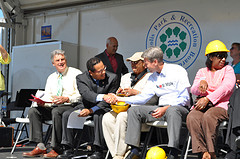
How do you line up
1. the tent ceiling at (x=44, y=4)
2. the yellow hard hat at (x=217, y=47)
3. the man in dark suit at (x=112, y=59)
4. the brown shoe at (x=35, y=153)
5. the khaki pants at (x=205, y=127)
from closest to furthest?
the khaki pants at (x=205, y=127)
the yellow hard hat at (x=217, y=47)
the brown shoe at (x=35, y=153)
the man in dark suit at (x=112, y=59)
the tent ceiling at (x=44, y=4)

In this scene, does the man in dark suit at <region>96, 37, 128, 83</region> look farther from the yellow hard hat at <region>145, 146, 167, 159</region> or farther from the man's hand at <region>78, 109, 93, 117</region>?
the yellow hard hat at <region>145, 146, 167, 159</region>

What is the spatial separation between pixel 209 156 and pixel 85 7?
5.50 metres

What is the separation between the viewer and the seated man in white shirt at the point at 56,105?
16.8 feet

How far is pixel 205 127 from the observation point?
12.4ft

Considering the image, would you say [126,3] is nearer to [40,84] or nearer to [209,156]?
[40,84]

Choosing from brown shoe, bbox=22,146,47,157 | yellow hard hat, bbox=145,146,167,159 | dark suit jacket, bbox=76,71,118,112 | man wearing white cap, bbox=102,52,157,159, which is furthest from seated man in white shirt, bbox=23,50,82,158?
yellow hard hat, bbox=145,146,167,159

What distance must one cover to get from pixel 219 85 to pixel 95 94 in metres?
1.57

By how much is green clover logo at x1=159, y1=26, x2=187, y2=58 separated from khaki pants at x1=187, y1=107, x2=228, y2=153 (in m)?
3.29

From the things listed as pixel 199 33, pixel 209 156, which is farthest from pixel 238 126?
pixel 199 33

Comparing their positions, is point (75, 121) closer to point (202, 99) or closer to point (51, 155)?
point (51, 155)

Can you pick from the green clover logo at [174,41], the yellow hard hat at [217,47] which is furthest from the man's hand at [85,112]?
the green clover logo at [174,41]

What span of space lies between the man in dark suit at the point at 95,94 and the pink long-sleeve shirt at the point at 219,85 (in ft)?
3.86

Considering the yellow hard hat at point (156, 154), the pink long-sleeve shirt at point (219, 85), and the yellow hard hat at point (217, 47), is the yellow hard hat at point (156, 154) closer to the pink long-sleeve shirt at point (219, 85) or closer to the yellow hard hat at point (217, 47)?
the pink long-sleeve shirt at point (219, 85)

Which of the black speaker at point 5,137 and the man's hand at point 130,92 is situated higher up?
the man's hand at point 130,92
